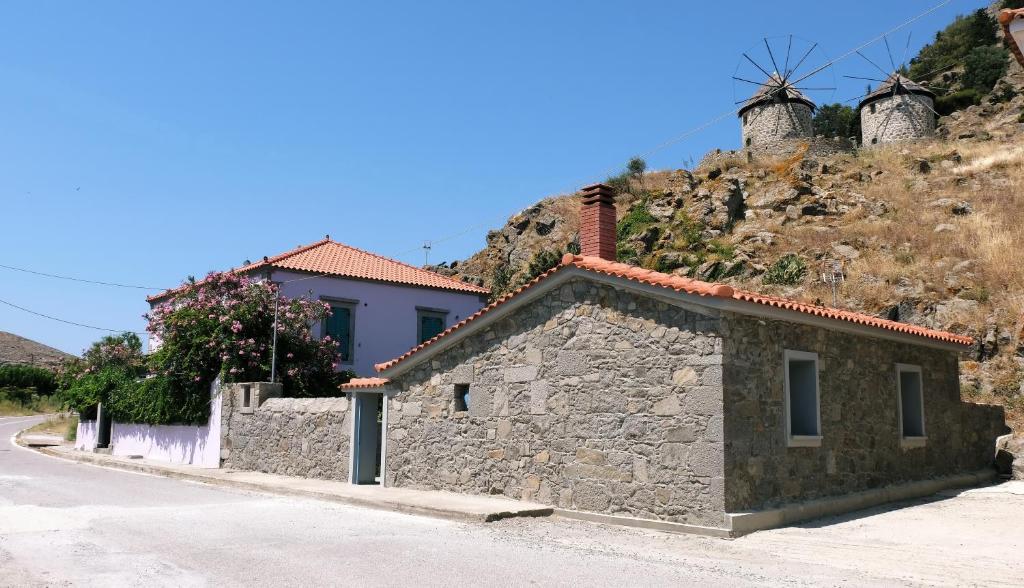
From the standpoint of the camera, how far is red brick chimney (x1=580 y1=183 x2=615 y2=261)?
13055 mm

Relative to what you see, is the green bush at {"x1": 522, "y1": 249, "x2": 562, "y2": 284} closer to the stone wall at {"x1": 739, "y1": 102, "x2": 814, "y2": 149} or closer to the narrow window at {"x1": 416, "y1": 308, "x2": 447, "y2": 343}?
the narrow window at {"x1": 416, "y1": 308, "x2": 447, "y2": 343}

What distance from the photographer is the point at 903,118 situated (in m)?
49.8

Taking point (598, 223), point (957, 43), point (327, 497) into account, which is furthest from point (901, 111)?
point (327, 497)

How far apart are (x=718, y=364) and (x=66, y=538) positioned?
8.13 metres

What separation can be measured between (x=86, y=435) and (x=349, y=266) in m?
11.2

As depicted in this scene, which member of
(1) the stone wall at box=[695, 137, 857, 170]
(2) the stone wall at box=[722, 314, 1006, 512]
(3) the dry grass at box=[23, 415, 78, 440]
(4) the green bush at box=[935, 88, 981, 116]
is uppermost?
(4) the green bush at box=[935, 88, 981, 116]

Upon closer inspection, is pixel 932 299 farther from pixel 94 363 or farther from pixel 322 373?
pixel 94 363

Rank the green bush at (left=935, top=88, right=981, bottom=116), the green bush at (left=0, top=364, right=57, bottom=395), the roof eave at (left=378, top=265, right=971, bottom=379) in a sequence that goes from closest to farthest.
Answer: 1. the roof eave at (left=378, top=265, right=971, bottom=379)
2. the green bush at (left=0, top=364, right=57, bottom=395)
3. the green bush at (left=935, top=88, right=981, bottom=116)

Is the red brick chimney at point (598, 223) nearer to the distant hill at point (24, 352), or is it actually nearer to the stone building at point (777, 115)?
the stone building at point (777, 115)

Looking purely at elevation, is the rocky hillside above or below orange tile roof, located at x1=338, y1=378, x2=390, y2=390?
above

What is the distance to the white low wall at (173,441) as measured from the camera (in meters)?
19.8

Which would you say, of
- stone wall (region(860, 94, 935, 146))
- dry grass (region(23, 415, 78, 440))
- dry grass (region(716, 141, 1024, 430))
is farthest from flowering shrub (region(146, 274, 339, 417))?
stone wall (region(860, 94, 935, 146))

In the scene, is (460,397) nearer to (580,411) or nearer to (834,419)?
(580,411)

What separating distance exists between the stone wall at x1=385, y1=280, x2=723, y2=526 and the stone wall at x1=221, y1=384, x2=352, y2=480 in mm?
1953
